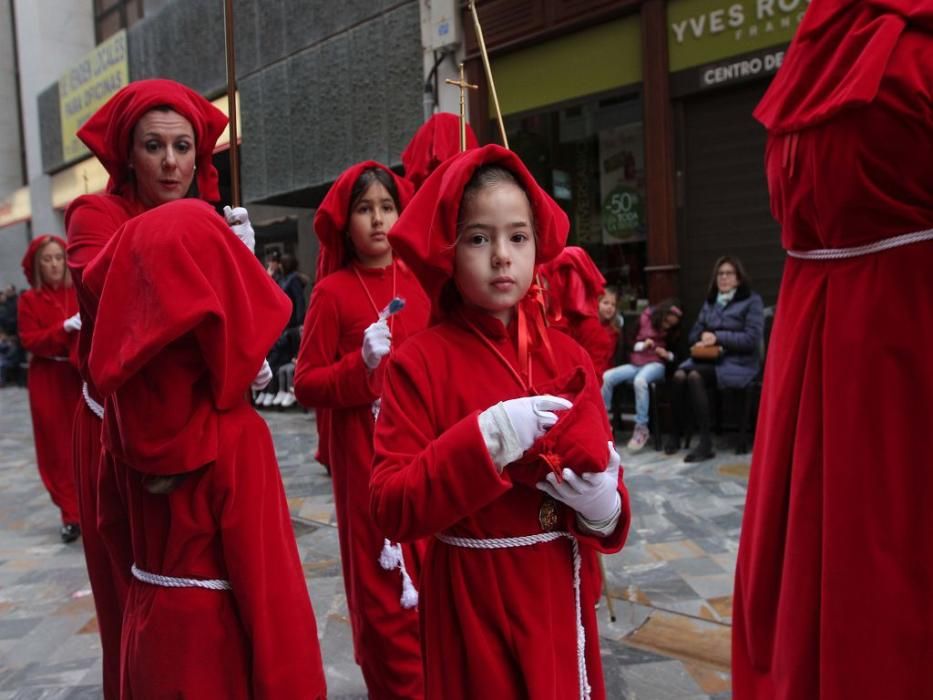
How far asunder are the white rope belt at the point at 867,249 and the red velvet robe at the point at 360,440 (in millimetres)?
1513

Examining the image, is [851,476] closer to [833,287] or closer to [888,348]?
[888,348]

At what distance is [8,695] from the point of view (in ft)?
10.5

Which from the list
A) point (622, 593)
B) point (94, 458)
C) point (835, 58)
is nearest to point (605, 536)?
point (835, 58)

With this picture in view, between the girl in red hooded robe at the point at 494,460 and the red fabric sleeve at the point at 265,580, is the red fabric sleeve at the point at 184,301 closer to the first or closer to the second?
the red fabric sleeve at the point at 265,580

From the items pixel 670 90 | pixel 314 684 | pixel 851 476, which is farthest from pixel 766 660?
pixel 670 90

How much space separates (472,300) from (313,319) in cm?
145

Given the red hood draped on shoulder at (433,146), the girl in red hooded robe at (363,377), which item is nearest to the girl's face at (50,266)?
the red hood draped on shoulder at (433,146)

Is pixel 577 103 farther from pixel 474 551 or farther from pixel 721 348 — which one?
pixel 474 551

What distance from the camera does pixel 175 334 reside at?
1.63 metres

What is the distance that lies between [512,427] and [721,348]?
5.66 meters

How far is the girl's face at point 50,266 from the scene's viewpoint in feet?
19.8

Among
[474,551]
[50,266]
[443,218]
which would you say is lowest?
[474,551]

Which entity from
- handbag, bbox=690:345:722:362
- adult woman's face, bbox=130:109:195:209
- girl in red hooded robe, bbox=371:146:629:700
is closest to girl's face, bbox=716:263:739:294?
handbag, bbox=690:345:722:362

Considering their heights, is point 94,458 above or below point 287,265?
below
